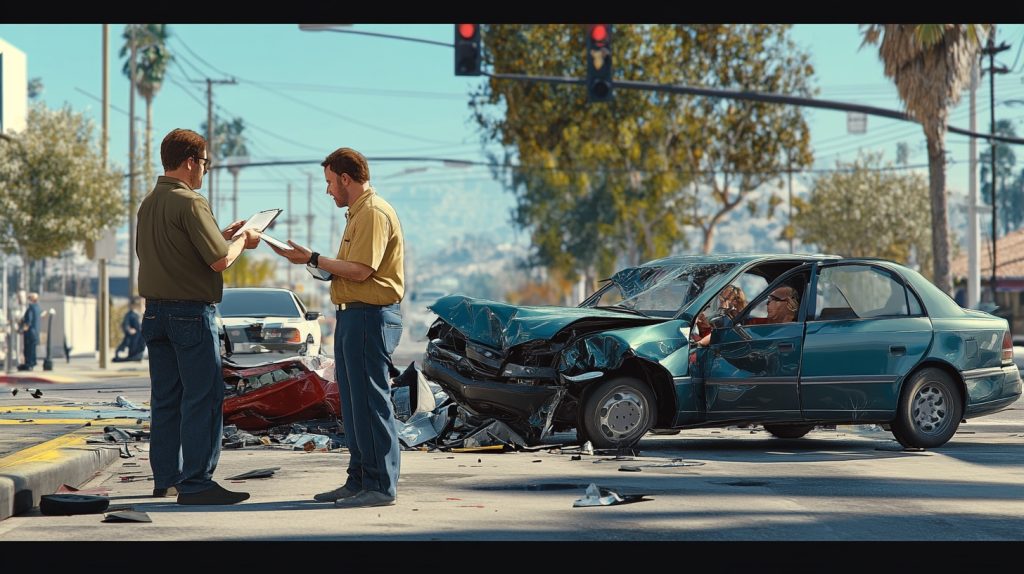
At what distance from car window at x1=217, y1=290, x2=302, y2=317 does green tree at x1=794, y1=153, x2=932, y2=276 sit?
2416 inches

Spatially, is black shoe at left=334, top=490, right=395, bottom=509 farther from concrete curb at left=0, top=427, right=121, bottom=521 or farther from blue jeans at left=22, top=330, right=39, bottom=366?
blue jeans at left=22, top=330, right=39, bottom=366

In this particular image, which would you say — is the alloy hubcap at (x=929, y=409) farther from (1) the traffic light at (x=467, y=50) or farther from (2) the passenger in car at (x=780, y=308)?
(1) the traffic light at (x=467, y=50)

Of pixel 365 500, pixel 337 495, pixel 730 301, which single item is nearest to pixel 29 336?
pixel 730 301

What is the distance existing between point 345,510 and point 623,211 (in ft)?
138

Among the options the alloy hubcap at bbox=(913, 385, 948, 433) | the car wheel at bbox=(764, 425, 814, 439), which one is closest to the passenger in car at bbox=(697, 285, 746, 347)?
the car wheel at bbox=(764, 425, 814, 439)

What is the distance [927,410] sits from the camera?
1148 cm

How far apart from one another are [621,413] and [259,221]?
395 centimetres

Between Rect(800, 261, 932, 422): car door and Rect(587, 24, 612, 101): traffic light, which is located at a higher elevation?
Rect(587, 24, 612, 101): traffic light

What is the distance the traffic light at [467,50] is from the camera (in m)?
21.4

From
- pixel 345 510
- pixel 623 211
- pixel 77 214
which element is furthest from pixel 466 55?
pixel 623 211

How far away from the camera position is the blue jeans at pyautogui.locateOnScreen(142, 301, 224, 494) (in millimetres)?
7703

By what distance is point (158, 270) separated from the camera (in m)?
7.68

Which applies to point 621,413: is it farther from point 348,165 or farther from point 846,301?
point 348,165
